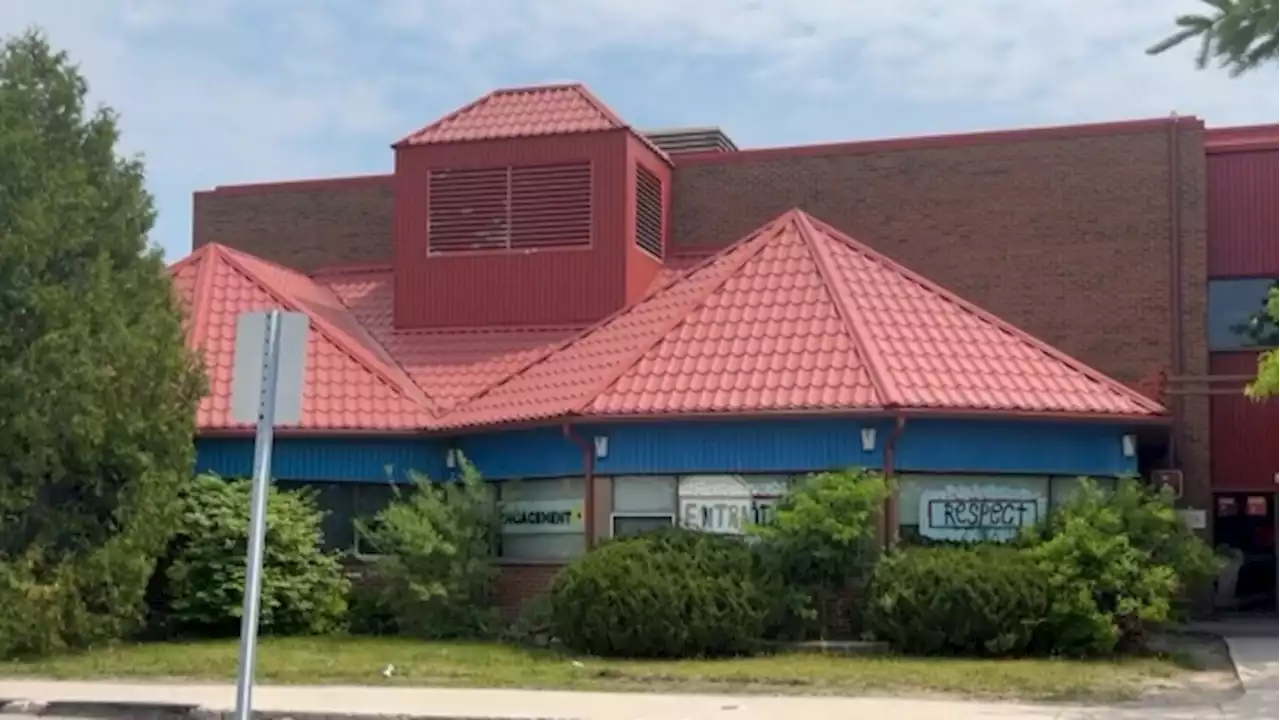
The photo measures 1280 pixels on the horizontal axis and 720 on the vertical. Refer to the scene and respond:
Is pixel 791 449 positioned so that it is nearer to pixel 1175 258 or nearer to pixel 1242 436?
pixel 1175 258

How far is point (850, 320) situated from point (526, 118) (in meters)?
8.29

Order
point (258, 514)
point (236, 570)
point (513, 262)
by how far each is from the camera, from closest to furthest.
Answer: point (258, 514)
point (236, 570)
point (513, 262)

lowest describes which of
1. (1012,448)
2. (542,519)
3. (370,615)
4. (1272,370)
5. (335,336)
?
(370,615)

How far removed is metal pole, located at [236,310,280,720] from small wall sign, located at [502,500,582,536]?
1429 centimetres

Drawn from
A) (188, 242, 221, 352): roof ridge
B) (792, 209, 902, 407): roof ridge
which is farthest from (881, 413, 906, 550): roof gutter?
(188, 242, 221, 352): roof ridge

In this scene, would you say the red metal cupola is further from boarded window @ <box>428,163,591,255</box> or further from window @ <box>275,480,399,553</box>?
window @ <box>275,480,399,553</box>

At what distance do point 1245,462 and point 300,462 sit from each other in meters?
14.5

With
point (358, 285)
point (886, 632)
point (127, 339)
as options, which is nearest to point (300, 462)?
point (127, 339)

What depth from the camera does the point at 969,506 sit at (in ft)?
69.6

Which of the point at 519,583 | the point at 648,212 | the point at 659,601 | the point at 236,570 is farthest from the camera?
the point at 648,212

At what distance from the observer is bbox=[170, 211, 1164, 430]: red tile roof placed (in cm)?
2130

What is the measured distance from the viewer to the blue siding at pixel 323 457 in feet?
77.2

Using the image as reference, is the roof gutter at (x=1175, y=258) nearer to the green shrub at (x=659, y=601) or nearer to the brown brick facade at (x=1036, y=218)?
the brown brick facade at (x=1036, y=218)

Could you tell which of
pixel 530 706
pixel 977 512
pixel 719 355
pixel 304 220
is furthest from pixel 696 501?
pixel 304 220
